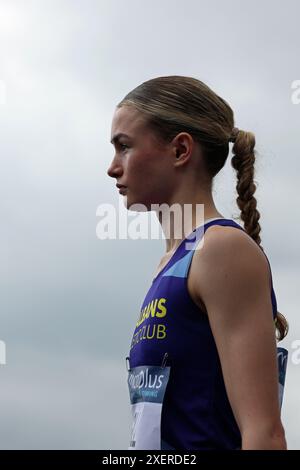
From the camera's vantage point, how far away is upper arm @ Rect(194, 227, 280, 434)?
137 inches

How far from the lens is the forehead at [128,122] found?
14.0 ft

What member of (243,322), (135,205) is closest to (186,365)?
(243,322)

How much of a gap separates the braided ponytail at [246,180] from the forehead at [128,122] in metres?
0.47

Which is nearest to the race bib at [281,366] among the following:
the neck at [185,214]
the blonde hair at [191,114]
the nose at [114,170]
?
the blonde hair at [191,114]

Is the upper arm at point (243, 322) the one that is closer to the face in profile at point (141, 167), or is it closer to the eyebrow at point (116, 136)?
the face in profile at point (141, 167)

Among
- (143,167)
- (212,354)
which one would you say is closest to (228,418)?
(212,354)

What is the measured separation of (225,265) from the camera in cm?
364

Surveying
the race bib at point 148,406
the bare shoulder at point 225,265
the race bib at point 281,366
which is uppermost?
the bare shoulder at point 225,265

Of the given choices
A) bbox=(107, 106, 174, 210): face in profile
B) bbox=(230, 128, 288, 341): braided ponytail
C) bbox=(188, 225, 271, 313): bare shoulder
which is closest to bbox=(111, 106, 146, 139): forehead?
bbox=(107, 106, 174, 210): face in profile

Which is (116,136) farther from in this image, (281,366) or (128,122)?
(281,366)

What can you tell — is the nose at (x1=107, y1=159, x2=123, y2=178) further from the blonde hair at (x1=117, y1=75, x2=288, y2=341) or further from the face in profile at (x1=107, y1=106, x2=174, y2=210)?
the blonde hair at (x1=117, y1=75, x2=288, y2=341)

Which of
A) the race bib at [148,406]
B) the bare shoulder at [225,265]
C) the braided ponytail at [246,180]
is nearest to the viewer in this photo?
the bare shoulder at [225,265]

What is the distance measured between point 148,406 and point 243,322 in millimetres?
571

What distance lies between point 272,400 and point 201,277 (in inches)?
21.9
